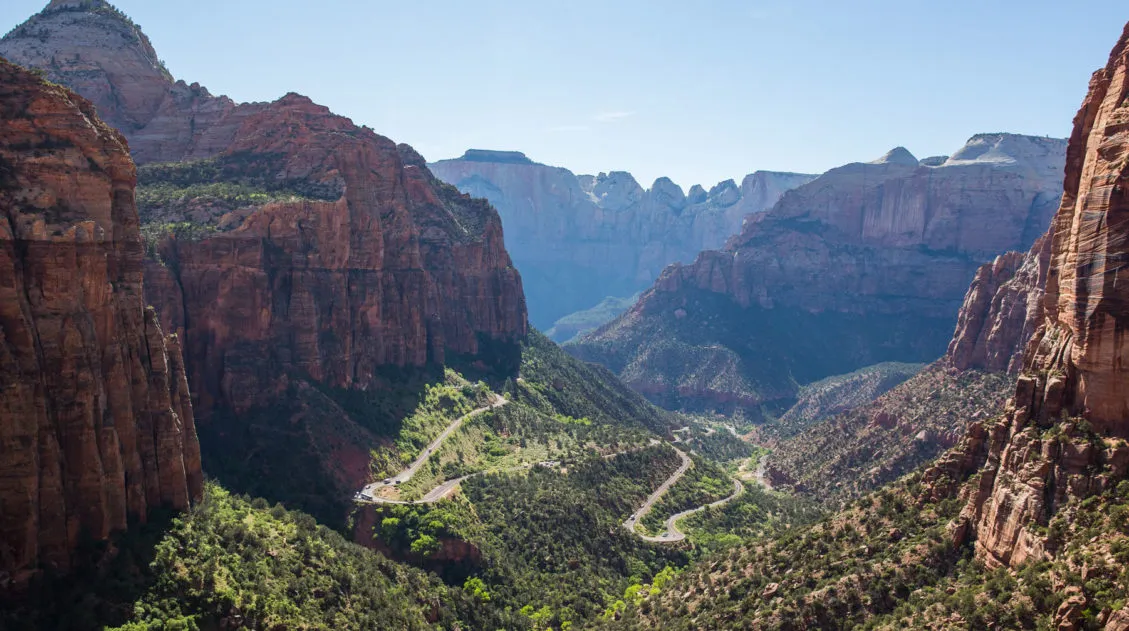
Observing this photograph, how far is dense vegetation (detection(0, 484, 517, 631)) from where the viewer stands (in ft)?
174

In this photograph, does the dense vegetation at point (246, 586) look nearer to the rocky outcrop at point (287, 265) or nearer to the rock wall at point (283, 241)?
the rocky outcrop at point (287, 265)

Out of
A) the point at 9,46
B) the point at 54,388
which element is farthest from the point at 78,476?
the point at 9,46

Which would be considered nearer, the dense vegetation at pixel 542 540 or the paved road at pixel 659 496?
the dense vegetation at pixel 542 540

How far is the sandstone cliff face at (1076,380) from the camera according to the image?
4606 cm

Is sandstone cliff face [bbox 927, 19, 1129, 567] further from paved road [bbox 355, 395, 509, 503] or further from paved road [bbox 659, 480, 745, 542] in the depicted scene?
paved road [bbox 355, 395, 509, 503]

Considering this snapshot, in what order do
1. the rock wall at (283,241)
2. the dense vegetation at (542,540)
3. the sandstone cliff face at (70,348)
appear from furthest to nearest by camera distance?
the rock wall at (283,241) < the dense vegetation at (542,540) < the sandstone cliff face at (70,348)

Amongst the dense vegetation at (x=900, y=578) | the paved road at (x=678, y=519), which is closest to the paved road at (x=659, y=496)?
the paved road at (x=678, y=519)

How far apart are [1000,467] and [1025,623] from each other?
1181 centimetres

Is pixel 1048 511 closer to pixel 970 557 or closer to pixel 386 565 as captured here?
pixel 970 557

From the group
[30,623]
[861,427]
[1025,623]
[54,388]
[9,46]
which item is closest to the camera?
A: [1025,623]

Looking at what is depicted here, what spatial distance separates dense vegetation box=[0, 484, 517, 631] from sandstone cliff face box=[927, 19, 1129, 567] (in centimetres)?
4703

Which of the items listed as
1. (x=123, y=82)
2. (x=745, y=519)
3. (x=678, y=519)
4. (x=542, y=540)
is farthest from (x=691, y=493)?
(x=123, y=82)

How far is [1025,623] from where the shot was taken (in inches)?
1665

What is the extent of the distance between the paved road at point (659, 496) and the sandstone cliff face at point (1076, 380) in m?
62.9
